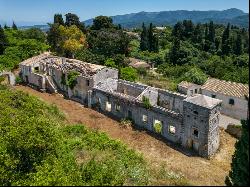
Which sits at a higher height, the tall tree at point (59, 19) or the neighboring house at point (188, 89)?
the tall tree at point (59, 19)

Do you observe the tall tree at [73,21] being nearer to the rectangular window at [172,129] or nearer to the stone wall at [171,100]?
the stone wall at [171,100]

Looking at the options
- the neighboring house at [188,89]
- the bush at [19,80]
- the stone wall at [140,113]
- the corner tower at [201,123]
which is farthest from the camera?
the bush at [19,80]

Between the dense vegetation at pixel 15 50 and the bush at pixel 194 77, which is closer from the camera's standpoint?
the bush at pixel 194 77

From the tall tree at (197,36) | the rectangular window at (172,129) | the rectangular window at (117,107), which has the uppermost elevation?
the tall tree at (197,36)

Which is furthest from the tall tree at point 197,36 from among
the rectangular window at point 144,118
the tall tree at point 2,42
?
the rectangular window at point 144,118

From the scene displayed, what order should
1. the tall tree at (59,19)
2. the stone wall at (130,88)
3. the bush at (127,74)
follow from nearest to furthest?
the stone wall at (130,88), the bush at (127,74), the tall tree at (59,19)

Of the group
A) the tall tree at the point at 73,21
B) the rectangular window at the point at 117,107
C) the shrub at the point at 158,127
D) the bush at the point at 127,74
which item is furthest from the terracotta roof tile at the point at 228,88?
the tall tree at the point at 73,21

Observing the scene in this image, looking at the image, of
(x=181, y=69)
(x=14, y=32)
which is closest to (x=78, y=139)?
(x=181, y=69)
